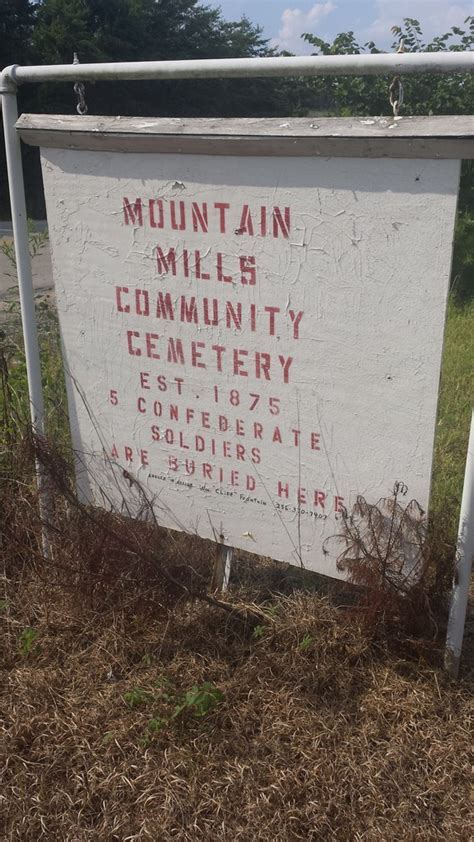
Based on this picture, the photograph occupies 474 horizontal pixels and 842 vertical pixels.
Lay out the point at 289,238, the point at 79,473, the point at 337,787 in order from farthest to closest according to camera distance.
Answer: the point at 79,473 → the point at 289,238 → the point at 337,787

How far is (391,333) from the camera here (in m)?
2.08

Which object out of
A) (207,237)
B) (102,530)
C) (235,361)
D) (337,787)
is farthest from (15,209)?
(337,787)

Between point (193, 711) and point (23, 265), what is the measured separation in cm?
152

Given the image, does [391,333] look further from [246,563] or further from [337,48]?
[337,48]

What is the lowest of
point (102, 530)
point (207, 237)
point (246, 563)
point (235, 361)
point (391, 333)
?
point (246, 563)

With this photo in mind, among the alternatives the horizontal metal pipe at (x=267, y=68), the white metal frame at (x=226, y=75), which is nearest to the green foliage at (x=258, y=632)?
the white metal frame at (x=226, y=75)

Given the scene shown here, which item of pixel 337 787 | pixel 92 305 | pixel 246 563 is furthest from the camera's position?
pixel 246 563

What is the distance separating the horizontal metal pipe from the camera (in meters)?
1.95

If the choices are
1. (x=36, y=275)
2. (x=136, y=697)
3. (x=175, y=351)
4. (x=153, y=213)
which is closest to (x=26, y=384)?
(x=175, y=351)

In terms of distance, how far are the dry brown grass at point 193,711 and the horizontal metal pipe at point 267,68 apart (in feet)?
4.56

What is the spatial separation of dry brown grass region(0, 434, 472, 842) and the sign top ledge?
1199 mm

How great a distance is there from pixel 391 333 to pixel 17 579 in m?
1.65

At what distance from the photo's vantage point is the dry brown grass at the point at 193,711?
1985mm

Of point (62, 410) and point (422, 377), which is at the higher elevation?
point (422, 377)
